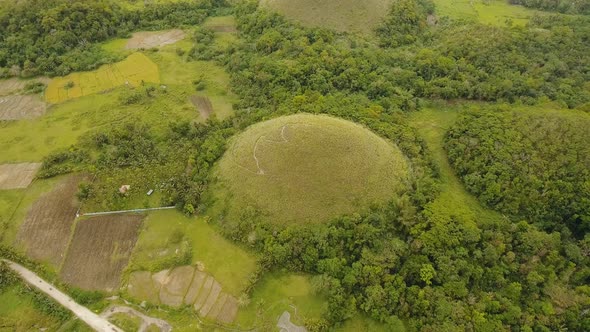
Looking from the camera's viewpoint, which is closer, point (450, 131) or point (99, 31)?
point (450, 131)

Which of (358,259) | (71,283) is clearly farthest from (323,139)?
(71,283)

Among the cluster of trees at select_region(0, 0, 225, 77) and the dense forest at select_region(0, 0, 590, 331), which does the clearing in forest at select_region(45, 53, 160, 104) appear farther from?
the dense forest at select_region(0, 0, 590, 331)

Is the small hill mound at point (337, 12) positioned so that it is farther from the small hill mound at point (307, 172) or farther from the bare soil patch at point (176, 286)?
the bare soil patch at point (176, 286)

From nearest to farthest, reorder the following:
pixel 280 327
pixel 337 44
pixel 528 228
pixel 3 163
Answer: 1. pixel 280 327
2. pixel 528 228
3. pixel 3 163
4. pixel 337 44

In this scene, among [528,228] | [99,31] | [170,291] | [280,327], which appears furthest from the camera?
[99,31]

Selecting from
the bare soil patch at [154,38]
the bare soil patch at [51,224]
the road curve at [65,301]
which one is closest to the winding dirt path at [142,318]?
the road curve at [65,301]

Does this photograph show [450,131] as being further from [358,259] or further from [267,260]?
[267,260]
